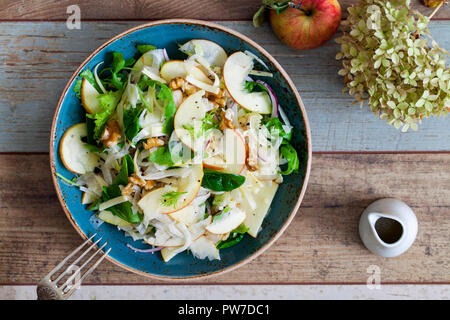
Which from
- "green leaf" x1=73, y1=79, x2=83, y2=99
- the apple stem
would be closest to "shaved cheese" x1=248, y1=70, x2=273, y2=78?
the apple stem

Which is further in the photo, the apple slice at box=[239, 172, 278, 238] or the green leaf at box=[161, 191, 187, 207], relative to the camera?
the apple slice at box=[239, 172, 278, 238]

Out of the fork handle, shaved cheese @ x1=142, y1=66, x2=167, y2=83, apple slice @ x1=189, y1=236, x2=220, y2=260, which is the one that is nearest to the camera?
the fork handle

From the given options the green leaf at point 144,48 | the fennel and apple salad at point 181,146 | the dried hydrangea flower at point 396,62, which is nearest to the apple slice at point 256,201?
the fennel and apple salad at point 181,146

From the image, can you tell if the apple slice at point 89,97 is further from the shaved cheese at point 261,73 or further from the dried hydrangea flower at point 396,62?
the dried hydrangea flower at point 396,62

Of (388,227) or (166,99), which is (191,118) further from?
(388,227)

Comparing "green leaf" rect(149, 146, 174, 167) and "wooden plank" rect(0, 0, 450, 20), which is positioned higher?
"wooden plank" rect(0, 0, 450, 20)

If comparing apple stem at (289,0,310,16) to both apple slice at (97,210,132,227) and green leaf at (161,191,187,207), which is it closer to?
green leaf at (161,191,187,207)
